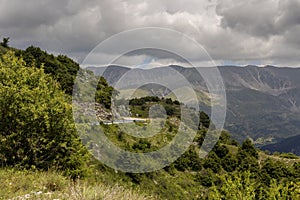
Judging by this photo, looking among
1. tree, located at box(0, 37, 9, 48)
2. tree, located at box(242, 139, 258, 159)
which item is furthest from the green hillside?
tree, located at box(0, 37, 9, 48)

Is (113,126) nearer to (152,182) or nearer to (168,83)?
(152,182)

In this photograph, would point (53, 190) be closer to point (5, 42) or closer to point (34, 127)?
point (34, 127)

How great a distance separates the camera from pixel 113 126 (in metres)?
39.7

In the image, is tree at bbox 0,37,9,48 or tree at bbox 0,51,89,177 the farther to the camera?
tree at bbox 0,37,9,48

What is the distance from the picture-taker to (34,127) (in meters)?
14.5

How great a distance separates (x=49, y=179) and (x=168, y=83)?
6.97m

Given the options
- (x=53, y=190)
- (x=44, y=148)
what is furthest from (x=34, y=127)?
(x=53, y=190)

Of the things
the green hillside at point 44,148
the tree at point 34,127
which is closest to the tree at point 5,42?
the green hillside at point 44,148

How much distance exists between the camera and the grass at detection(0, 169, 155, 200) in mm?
6730

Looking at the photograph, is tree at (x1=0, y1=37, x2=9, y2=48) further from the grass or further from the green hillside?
the grass

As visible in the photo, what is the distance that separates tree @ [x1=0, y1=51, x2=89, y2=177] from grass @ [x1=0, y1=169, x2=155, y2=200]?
435 cm

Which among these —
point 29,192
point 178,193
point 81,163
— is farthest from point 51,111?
point 178,193

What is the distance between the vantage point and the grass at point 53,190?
6.73m

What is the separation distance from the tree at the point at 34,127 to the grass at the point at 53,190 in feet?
14.3
